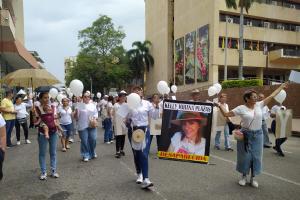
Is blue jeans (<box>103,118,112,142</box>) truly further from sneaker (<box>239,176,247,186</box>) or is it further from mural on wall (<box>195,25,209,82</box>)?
mural on wall (<box>195,25,209,82</box>)

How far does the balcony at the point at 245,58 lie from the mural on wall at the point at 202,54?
1.46 m

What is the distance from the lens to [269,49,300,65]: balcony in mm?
43338

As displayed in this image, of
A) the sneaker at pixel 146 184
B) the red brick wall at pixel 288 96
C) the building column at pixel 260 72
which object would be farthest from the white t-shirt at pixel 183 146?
the building column at pixel 260 72

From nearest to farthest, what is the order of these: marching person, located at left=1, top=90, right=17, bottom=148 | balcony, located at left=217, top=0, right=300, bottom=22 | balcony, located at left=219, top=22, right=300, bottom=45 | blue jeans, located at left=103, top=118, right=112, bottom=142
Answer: marching person, located at left=1, top=90, right=17, bottom=148 < blue jeans, located at left=103, top=118, right=112, bottom=142 < balcony, located at left=219, top=22, right=300, bottom=45 < balcony, located at left=217, top=0, right=300, bottom=22

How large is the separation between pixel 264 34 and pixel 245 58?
4243mm

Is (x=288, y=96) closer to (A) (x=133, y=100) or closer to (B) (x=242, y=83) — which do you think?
(B) (x=242, y=83)

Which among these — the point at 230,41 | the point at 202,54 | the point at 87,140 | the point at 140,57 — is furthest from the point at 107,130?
the point at 140,57

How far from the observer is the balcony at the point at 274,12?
4409 centimetres

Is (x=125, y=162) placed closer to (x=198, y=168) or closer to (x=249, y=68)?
(x=198, y=168)

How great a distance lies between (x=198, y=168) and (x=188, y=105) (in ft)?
7.05

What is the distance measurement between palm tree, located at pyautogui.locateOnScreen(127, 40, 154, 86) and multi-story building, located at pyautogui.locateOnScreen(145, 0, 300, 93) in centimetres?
982

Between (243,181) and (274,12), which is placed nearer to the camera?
(243,181)

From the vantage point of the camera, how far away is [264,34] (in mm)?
44688

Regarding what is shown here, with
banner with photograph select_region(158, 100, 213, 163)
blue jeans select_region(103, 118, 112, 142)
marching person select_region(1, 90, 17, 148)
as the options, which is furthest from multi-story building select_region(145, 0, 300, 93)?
banner with photograph select_region(158, 100, 213, 163)
